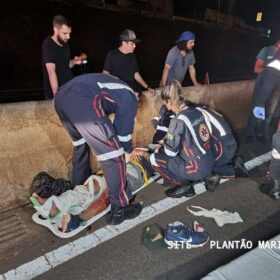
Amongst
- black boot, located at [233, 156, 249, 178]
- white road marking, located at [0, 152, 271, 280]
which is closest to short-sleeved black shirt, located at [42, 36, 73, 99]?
white road marking, located at [0, 152, 271, 280]

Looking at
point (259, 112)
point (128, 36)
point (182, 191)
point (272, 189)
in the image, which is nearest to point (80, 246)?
point (182, 191)

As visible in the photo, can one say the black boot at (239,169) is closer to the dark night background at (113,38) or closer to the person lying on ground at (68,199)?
the person lying on ground at (68,199)

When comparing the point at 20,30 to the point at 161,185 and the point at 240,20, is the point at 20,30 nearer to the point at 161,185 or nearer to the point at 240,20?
the point at 161,185

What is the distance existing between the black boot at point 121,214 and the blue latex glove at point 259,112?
118 inches

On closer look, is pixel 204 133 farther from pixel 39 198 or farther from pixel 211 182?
pixel 39 198

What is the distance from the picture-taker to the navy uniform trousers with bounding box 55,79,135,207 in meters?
2.75

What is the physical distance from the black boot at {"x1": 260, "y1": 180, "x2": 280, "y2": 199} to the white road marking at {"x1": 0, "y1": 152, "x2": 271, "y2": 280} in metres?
0.95

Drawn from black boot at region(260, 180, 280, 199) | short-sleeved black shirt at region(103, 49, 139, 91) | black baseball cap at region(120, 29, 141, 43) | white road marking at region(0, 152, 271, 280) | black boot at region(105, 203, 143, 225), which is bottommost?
white road marking at region(0, 152, 271, 280)

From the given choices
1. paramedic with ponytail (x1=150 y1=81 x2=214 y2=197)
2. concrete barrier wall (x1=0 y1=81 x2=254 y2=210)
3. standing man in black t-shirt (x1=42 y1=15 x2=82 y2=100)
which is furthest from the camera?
standing man in black t-shirt (x1=42 y1=15 x2=82 y2=100)

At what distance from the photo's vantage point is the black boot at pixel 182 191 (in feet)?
11.3

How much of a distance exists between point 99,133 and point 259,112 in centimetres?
334

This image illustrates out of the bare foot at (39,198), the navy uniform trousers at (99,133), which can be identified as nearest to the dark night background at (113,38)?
the bare foot at (39,198)

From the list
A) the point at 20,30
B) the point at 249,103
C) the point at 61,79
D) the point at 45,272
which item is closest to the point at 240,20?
the point at 20,30

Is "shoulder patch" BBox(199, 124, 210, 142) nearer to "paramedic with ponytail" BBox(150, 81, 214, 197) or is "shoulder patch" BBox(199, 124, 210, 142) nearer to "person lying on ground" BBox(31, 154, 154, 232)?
"paramedic with ponytail" BBox(150, 81, 214, 197)
